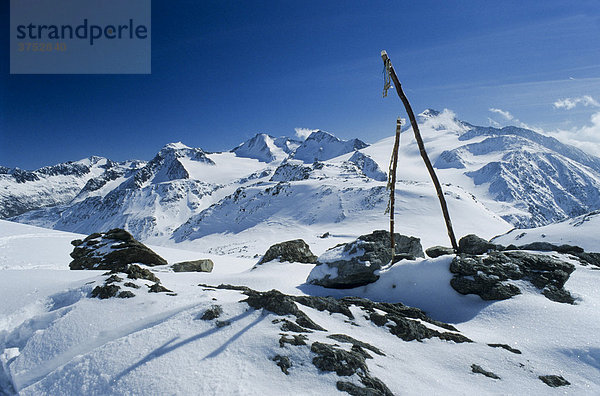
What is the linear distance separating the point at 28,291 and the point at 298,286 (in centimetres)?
680

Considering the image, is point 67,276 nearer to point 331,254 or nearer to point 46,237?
point 331,254

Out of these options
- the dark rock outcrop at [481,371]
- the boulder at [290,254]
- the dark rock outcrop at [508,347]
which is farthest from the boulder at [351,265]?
the dark rock outcrop at [481,371]

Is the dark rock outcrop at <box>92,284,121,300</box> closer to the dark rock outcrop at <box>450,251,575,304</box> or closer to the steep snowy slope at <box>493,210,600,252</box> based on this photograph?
the dark rock outcrop at <box>450,251,575,304</box>

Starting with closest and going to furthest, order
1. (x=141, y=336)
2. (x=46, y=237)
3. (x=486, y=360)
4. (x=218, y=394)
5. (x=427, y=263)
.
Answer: (x=218, y=394) → (x=141, y=336) → (x=486, y=360) → (x=427, y=263) → (x=46, y=237)

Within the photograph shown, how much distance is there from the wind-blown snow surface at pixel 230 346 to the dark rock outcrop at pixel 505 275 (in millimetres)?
287

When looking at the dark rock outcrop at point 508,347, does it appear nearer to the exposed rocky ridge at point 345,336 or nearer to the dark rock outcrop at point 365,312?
the exposed rocky ridge at point 345,336

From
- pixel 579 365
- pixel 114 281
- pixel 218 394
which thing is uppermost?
pixel 114 281

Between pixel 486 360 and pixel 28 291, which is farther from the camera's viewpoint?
pixel 28 291

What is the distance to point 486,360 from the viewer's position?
557 cm

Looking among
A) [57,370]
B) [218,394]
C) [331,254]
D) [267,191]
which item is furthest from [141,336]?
[267,191]

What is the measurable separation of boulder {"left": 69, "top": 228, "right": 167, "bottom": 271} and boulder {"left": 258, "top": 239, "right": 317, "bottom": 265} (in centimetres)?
518

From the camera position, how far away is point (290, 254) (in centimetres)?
1382

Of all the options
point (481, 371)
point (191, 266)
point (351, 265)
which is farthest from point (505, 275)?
point (191, 266)

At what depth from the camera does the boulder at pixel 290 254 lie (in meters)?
13.6
